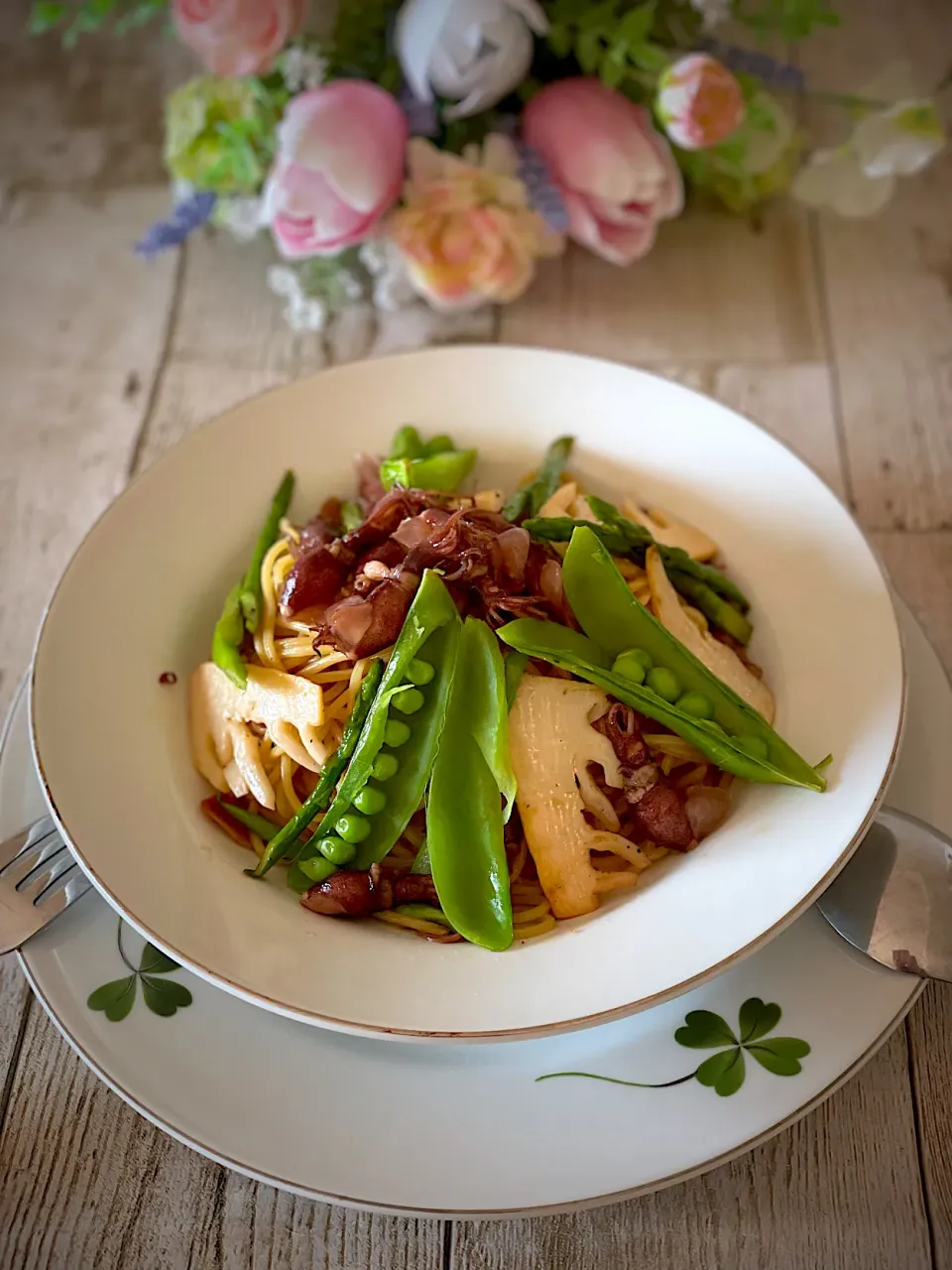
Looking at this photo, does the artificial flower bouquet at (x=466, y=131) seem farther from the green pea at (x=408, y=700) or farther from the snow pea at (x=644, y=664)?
the green pea at (x=408, y=700)

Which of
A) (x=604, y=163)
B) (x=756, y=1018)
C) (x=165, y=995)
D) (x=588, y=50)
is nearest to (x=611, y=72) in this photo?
(x=588, y=50)

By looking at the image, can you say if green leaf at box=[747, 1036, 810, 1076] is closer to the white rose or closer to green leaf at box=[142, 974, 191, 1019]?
green leaf at box=[142, 974, 191, 1019]

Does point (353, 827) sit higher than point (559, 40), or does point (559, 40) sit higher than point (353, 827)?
point (559, 40)

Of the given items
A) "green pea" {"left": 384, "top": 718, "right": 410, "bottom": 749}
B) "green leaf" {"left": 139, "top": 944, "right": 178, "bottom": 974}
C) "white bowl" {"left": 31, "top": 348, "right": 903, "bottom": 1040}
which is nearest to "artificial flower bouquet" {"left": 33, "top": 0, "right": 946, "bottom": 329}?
"white bowl" {"left": 31, "top": 348, "right": 903, "bottom": 1040}

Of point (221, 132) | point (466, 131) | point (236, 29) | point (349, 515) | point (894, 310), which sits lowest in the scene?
point (894, 310)

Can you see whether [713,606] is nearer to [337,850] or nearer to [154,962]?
[337,850]

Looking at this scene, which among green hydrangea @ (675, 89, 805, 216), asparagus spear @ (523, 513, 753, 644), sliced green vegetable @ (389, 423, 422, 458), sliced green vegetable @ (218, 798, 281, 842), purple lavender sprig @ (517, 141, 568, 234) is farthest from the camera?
green hydrangea @ (675, 89, 805, 216)
